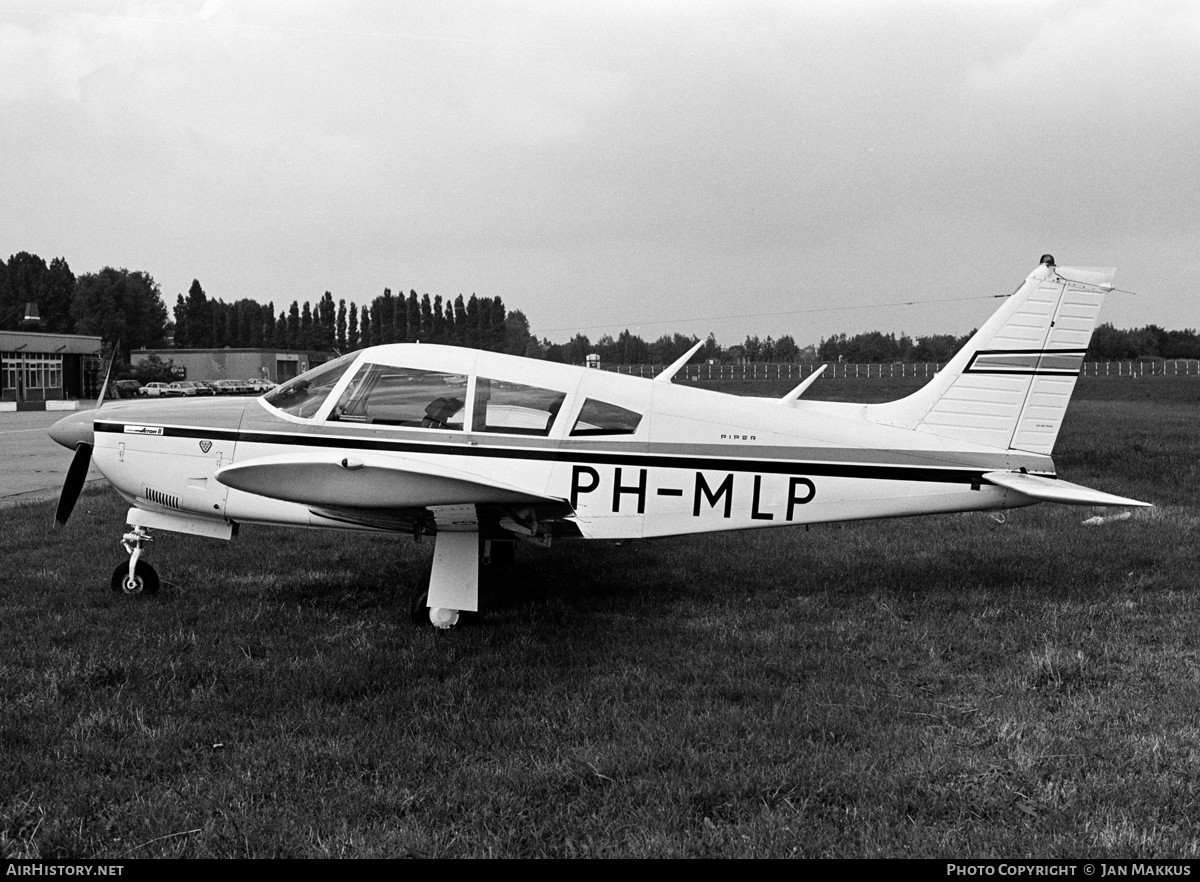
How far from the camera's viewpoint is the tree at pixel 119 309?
3201 inches

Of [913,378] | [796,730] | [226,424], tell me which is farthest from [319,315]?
[796,730]

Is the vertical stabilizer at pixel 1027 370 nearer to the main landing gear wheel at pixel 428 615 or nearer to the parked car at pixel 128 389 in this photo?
the main landing gear wheel at pixel 428 615

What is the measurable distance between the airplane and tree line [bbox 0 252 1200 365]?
348cm

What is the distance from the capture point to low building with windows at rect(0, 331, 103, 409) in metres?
47.3

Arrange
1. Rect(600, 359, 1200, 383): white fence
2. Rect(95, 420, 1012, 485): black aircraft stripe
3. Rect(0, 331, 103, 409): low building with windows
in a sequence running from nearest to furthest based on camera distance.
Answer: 1. Rect(95, 420, 1012, 485): black aircraft stripe
2. Rect(600, 359, 1200, 383): white fence
3. Rect(0, 331, 103, 409): low building with windows

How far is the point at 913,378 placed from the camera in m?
27.8

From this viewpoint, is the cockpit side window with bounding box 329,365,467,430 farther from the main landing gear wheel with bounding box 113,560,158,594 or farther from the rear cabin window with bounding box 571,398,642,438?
the main landing gear wheel with bounding box 113,560,158,594

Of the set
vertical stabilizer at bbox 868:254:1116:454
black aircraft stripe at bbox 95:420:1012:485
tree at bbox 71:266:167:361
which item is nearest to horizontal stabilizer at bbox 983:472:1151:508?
black aircraft stripe at bbox 95:420:1012:485

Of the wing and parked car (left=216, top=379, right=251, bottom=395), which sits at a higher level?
the wing

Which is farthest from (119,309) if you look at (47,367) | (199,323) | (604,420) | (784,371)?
(604,420)

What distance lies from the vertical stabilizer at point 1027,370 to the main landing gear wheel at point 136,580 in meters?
5.96

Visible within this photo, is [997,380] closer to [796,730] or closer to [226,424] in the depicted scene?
[796,730]

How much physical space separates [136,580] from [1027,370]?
7.14 m

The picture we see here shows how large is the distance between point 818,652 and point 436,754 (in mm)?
2609
